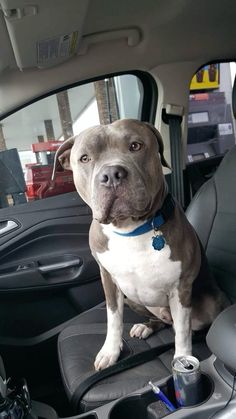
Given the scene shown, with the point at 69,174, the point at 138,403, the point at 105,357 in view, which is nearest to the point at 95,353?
the point at 105,357

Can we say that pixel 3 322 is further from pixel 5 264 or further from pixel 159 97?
pixel 159 97

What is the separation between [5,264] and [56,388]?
2.46 feet

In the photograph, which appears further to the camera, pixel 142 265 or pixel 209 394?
pixel 142 265

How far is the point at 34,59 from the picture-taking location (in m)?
2.01

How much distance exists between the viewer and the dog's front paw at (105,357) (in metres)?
1.61

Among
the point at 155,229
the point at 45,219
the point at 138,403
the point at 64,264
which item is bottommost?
the point at 64,264

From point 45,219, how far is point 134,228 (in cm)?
103

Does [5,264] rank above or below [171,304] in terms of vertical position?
below

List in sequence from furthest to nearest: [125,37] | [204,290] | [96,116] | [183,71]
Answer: [96,116] → [183,71] → [125,37] → [204,290]

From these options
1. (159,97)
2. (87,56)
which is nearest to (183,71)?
(159,97)

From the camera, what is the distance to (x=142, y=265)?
157 centimetres

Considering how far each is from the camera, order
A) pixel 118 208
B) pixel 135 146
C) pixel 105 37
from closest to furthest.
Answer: pixel 118 208 < pixel 135 146 < pixel 105 37

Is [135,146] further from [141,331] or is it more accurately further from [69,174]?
[69,174]

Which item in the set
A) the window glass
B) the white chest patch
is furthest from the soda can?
the window glass
